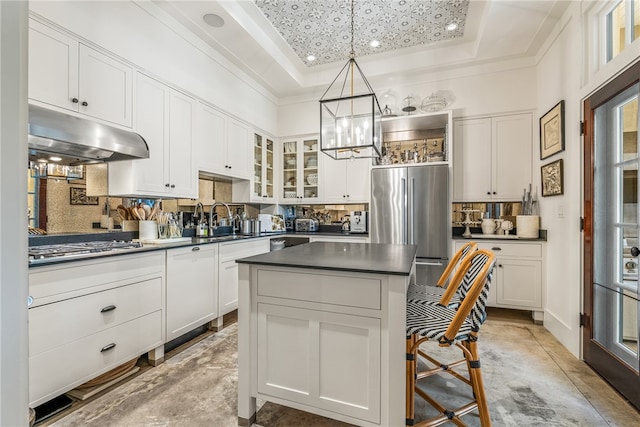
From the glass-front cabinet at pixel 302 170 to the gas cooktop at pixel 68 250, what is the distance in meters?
2.52

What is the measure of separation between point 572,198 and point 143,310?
11.6 feet

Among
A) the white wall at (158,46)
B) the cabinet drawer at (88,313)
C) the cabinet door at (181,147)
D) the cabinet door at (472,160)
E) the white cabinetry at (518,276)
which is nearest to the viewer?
the cabinet drawer at (88,313)

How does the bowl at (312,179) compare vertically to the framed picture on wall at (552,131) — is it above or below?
below

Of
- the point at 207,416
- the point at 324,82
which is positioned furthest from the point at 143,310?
the point at 324,82

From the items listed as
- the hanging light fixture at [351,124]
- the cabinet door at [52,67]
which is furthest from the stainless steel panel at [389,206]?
the cabinet door at [52,67]

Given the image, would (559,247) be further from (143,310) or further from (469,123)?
(143,310)

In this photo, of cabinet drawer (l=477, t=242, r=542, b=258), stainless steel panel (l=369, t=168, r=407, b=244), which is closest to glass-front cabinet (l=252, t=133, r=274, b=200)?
stainless steel panel (l=369, t=168, r=407, b=244)

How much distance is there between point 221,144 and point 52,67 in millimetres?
1653

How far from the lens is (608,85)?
6.82 ft

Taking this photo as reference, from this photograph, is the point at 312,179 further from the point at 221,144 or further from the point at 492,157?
the point at 492,157

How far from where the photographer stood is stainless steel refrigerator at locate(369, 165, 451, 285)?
346cm

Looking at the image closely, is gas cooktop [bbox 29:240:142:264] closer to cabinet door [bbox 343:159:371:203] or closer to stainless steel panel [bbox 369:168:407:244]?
stainless steel panel [bbox 369:168:407:244]

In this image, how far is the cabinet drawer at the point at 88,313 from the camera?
1619mm

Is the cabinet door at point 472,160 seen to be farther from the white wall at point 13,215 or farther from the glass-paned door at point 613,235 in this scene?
the white wall at point 13,215
